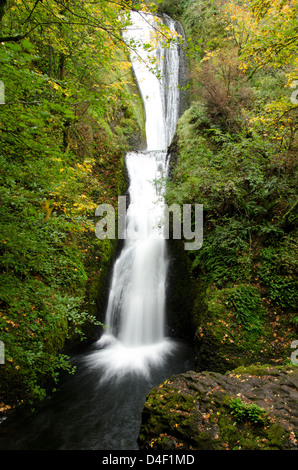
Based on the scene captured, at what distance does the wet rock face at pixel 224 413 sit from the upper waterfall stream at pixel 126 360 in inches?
57.7

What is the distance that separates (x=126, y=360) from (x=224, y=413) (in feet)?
13.5

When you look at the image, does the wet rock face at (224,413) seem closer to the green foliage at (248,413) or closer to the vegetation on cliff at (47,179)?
the green foliage at (248,413)

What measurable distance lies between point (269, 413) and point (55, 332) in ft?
14.9

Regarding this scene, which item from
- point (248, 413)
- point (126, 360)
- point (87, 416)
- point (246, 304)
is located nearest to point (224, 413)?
point (248, 413)

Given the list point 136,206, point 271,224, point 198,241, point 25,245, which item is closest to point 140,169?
point 136,206

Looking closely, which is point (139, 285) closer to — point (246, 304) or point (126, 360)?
point (126, 360)

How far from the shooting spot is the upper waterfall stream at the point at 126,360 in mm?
3999

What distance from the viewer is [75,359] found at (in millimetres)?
6211

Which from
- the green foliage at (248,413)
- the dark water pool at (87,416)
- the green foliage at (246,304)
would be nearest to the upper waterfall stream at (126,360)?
the dark water pool at (87,416)

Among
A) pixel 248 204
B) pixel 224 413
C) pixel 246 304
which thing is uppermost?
pixel 248 204

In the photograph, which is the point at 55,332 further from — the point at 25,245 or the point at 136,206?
the point at 136,206

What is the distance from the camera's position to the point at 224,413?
9.25 feet

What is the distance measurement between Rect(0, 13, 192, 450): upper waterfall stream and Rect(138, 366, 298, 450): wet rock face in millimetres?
1465

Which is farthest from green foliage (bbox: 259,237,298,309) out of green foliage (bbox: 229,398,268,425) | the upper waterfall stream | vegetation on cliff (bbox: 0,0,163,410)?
vegetation on cliff (bbox: 0,0,163,410)
